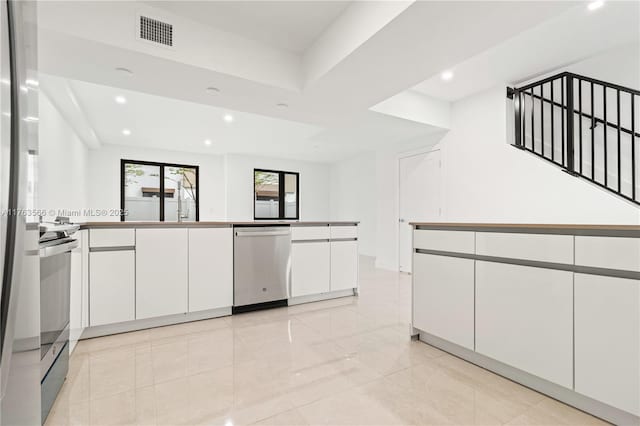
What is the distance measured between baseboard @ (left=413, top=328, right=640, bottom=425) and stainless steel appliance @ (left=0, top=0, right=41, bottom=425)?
2.14m

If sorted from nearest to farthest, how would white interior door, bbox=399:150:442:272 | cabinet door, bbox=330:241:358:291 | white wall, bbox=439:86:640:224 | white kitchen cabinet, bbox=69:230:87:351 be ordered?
1. white kitchen cabinet, bbox=69:230:87:351
2. white wall, bbox=439:86:640:224
3. cabinet door, bbox=330:241:358:291
4. white interior door, bbox=399:150:442:272

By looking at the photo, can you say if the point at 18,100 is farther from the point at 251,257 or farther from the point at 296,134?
the point at 296,134

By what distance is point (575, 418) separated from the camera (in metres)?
1.44

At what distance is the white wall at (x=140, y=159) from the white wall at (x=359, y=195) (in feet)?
10.5

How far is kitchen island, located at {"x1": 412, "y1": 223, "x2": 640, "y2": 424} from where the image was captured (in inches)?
53.4

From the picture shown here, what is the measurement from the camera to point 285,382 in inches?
70.2

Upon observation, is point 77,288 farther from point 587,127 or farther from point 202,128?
point 587,127

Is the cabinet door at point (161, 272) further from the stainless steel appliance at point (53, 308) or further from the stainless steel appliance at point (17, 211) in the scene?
the stainless steel appliance at point (17, 211)

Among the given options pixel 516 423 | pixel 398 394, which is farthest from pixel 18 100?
pixel 516 423

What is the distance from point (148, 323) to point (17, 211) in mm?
2472

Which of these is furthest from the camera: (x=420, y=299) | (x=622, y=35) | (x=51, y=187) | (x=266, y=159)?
(x=266, y=159)

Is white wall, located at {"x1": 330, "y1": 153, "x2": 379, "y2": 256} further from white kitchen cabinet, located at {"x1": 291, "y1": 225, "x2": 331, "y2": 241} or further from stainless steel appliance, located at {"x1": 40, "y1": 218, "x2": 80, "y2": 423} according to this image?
stainless steel appliance, located at {"x1": 40, "y1": 218, "x2": 80, "y2": 423}

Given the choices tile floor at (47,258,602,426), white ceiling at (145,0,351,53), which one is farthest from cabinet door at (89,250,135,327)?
white ceiling at (145,0,351,53)

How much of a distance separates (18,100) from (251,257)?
260 cm
